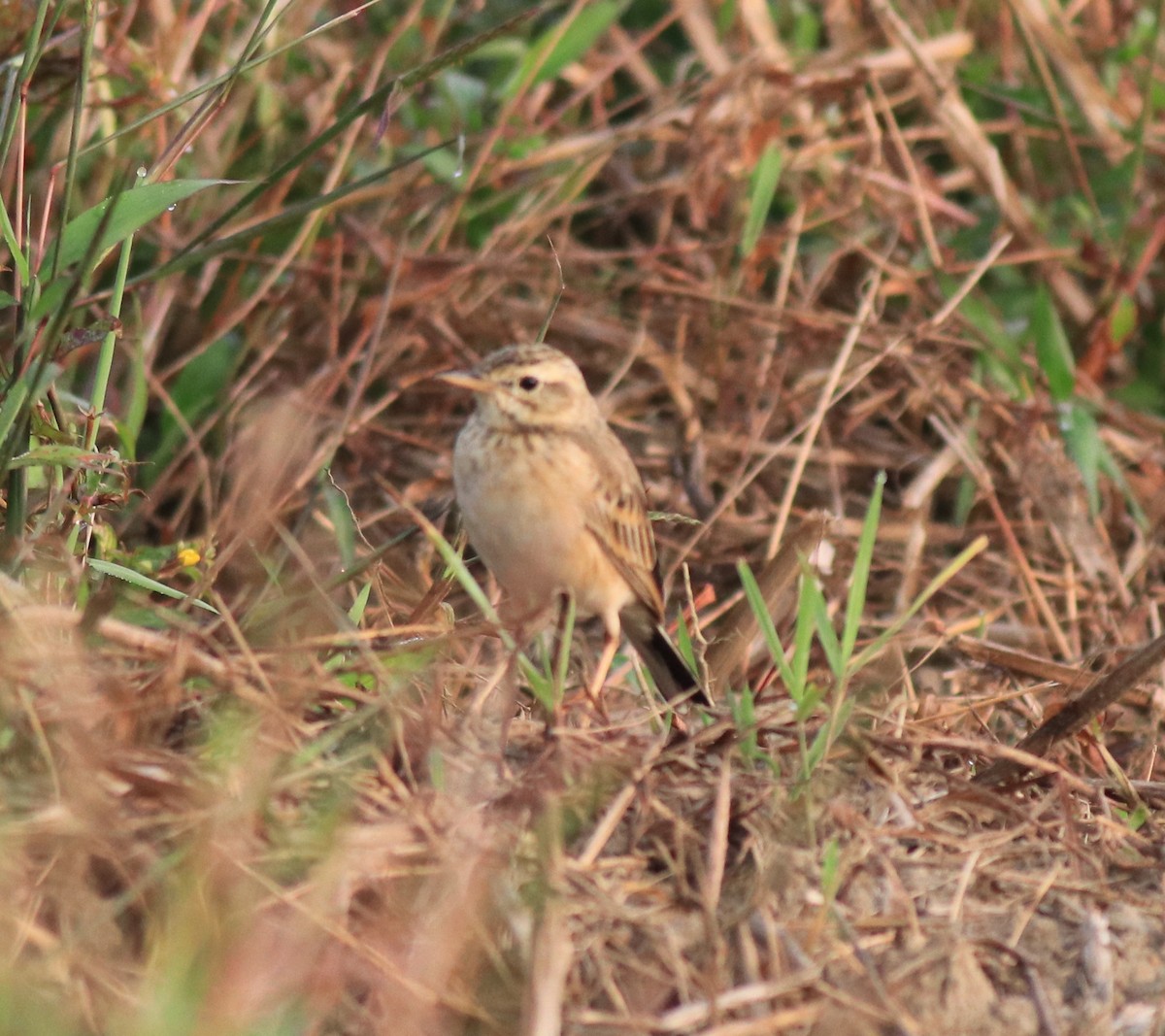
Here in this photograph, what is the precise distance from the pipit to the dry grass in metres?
0.19

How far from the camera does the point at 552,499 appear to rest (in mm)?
3885

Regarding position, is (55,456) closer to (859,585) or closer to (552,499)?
(552,499)

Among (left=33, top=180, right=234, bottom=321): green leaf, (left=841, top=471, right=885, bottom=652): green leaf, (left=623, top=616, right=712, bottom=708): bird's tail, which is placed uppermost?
(left=33, top=180, right=234, bottom=321): green leaf

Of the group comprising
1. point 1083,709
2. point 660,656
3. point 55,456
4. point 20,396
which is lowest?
point 660,656

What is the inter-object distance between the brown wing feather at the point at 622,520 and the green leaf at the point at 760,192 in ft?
4.57

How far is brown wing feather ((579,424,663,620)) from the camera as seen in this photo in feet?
13.3

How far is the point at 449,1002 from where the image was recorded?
2.49 metres

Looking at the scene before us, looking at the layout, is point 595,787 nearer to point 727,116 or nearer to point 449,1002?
point 449,1002

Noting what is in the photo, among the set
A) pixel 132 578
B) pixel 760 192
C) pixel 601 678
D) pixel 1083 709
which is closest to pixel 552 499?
pixel 601 678

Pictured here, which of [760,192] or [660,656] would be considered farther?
[760,192]

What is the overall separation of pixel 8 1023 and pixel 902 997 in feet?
4.45

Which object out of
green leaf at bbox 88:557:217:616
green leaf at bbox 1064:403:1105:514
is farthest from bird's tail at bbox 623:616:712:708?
green leaf at bbox 1064:403:1105:514

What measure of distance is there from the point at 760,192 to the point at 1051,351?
43.0 inches

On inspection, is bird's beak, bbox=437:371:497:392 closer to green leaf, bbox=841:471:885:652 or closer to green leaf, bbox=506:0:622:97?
green leaf, bbox=841:471:885:652
